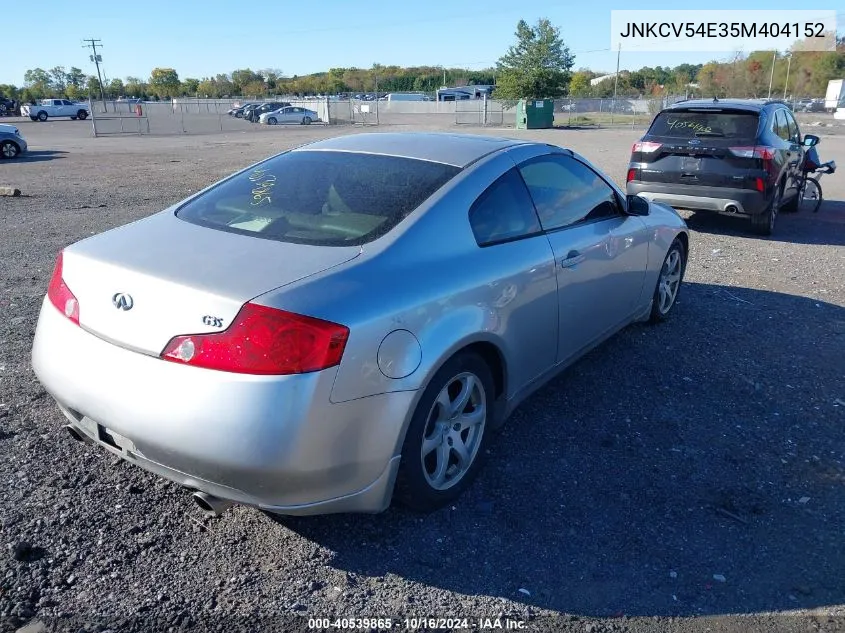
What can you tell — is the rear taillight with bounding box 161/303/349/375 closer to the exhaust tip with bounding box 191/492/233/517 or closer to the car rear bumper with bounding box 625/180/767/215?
the exhaust tip with bounding box 191/492/233/517

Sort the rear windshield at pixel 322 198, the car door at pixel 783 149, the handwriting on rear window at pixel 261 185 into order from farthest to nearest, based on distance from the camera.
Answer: the car door at pixel 783 149 → the handwriting on rear window at pixel 261 185 → the rear windshield at pixel 322 198

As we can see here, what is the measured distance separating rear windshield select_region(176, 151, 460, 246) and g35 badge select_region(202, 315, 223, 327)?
66cm

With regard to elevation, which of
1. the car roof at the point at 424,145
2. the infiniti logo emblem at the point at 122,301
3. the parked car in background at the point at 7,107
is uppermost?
the parked car in background at the point at 7,107

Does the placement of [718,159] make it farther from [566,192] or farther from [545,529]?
[545,529]

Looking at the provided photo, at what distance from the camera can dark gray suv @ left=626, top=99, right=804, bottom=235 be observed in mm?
8828

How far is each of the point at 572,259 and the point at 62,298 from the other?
2.58m

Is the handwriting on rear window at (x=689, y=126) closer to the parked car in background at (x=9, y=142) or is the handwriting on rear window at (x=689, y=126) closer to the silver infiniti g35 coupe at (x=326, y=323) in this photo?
the silver infiniti g35 coupe at (x=326, y=323)

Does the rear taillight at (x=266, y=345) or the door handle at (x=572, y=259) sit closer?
the rear taillight at (x=266, y=345)

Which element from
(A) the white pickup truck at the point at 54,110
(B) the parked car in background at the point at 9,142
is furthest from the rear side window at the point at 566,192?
(A) the white pickup truck at the point at 54,110

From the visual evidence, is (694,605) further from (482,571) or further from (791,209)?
(791,209)

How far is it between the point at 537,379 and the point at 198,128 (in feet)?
147

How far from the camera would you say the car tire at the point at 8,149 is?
68.1 feet

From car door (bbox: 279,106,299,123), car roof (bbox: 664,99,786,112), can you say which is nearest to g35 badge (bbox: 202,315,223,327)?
car roof (bbox: 664,99,786,112)

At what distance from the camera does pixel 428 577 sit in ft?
9.16
